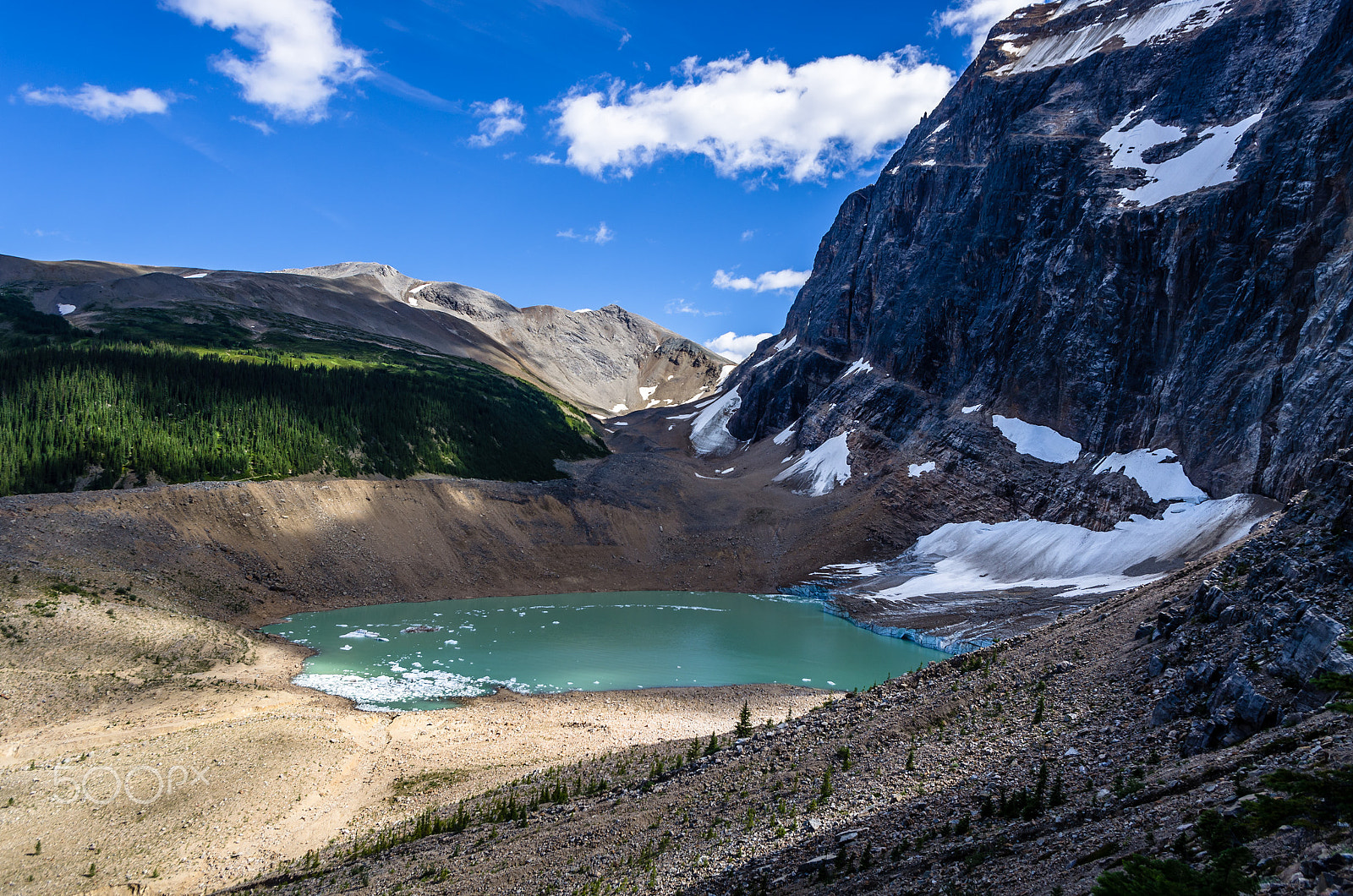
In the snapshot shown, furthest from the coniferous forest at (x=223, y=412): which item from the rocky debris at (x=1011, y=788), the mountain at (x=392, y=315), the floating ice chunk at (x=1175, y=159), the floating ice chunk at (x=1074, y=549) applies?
the floating ice chunk at (x=1175, y=159)

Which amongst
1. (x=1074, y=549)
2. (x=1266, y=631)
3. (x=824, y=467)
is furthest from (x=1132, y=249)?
(x=1266, y=631)

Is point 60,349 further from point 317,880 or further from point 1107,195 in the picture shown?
A: point 1107,195

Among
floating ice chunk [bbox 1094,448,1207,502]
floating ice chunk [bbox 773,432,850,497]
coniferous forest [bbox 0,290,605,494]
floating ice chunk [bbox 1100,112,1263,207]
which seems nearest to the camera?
coniferous forest [bbox 0,290,605,494]

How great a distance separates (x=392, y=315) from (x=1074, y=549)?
139399mm

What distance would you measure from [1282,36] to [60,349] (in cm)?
10966

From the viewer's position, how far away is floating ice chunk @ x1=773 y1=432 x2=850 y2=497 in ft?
253

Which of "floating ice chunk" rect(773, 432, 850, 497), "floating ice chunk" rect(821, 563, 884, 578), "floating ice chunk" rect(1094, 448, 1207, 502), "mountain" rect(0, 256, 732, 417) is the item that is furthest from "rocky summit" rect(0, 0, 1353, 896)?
"mountain" rect(0, 256, 732, 417)

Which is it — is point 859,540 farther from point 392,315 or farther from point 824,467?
point 392,315

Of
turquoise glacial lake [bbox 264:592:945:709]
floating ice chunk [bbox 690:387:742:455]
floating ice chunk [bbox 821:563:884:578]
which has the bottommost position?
Answer: turquoise glacial lake [bbox 264:592:945:709]

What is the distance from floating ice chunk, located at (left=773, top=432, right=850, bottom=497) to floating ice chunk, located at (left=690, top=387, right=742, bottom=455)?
2964 centimetres

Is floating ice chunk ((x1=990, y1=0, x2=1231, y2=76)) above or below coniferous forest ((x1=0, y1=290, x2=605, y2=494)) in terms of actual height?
above

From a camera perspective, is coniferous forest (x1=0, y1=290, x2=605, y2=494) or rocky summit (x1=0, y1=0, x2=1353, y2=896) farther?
coniferous forest (x1=0, y1=290, x2=605, y2=494)

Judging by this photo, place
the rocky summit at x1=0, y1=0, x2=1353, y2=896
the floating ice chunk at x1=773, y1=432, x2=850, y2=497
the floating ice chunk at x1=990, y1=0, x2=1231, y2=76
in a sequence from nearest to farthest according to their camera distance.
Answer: the rocky summit at x1=0, y1=0, x2=1353, y2=896 → the floating ice chunk at x1=990, y1=0, x2=1231, y2=76 → the floating ice chunk at x1=773, y1=432, x2=850, y2=497

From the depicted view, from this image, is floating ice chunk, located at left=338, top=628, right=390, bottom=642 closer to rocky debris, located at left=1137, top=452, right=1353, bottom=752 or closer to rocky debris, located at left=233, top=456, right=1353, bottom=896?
rocky debris, located at left=233, top=456, right=1353, bottom=896
